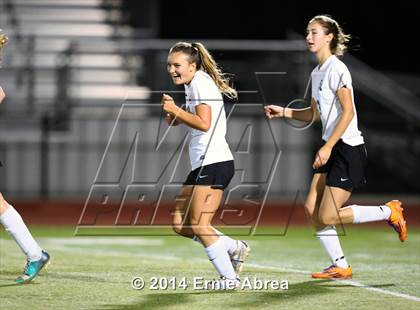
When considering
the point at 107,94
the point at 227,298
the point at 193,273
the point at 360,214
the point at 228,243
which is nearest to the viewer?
the point at 227,298

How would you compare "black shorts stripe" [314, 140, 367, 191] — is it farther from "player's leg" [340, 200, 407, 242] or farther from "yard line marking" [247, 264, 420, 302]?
"yard line marking" [247, 264, 420, 302]

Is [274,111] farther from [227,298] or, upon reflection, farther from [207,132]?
[227,298]

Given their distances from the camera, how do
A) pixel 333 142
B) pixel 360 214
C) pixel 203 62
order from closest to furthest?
pixel 203 62, pixel 333 142, pixel 360 214

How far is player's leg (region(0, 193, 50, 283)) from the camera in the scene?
8070mm

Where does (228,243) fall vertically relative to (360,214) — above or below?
below

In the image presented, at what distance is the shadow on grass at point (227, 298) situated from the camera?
7.17m

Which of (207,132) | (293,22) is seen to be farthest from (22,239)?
(293,22)

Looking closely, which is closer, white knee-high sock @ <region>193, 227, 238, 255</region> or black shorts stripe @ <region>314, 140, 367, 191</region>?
white knee-high sock @ <region>193, 227, 238, 255</region>

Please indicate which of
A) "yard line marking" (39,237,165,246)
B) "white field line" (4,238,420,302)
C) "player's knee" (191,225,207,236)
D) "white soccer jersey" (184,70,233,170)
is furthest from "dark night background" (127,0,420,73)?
"player's knee" (191,225,207,236)

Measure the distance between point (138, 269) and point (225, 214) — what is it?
6.64 metres

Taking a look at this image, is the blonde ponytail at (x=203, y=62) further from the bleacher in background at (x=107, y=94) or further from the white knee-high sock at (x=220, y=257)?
the bleacher in background at (x=107, y=94)

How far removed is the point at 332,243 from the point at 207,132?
1.54 m

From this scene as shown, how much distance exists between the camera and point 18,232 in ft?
26.5

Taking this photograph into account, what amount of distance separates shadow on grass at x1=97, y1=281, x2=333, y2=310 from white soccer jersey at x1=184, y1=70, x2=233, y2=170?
92 cm
